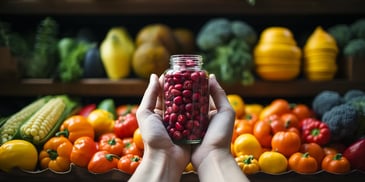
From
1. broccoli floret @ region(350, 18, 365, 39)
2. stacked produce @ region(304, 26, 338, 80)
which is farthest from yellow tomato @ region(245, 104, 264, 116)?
broccoli floret @ region(350, 18, 365, 39)

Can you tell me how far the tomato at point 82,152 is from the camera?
55.4 inches

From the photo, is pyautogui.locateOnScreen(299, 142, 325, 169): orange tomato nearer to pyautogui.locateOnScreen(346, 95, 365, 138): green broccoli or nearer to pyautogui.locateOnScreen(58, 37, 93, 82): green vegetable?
pyautogui.locateOnScreen(346, 95, 365, 138): green broccoli

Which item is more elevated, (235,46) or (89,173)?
(235,46)

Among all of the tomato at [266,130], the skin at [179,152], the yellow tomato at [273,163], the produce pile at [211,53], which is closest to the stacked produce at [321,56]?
the produce pile at [211,53]

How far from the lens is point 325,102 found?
178cm

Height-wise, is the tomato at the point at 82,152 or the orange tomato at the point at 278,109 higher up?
the orange tomato at the point at 278,109

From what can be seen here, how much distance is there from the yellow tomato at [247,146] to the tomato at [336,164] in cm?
25

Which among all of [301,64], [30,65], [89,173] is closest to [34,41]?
[30,65]

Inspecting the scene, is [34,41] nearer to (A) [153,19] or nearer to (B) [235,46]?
(A) [153,19]

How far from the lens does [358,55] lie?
1.92 metres

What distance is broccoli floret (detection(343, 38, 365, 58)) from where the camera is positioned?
1.92m

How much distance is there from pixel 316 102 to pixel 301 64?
0.31 meters

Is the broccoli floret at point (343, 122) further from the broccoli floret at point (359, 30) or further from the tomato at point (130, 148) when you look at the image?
the tomato at point (130, 148)

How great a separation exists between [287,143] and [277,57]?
61cm
